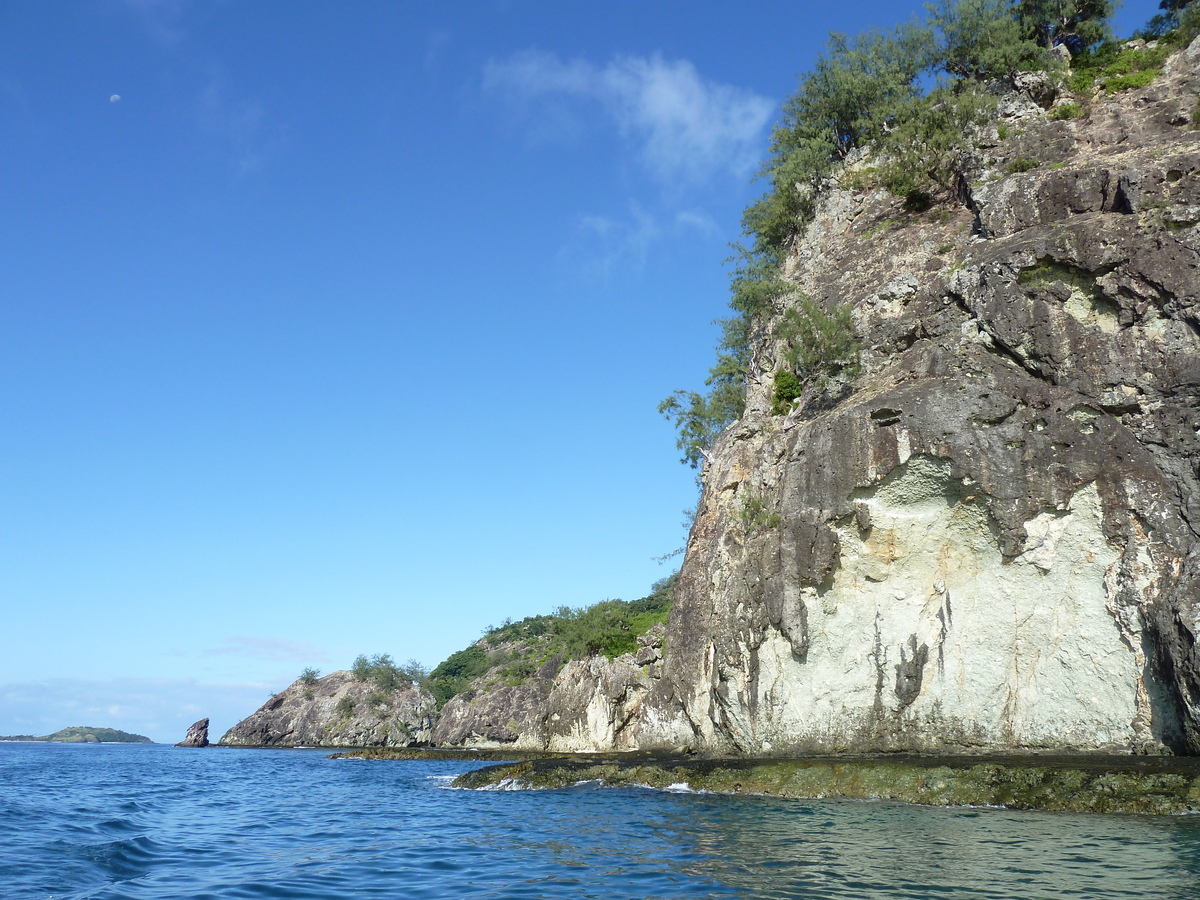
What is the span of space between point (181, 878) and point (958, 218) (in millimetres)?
36304

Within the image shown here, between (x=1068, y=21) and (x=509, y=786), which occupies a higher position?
(x=1068, y=21)

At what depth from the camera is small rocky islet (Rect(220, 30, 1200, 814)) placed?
22.0 metres

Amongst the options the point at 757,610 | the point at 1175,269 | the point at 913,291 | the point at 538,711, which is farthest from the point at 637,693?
the point at 1175,269

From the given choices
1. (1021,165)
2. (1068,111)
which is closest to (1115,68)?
(1068,111)

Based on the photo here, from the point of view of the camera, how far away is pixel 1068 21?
40594 mm

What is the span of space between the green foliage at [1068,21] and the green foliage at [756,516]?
29.6 meters

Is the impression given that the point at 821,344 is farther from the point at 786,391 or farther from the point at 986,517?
the point at 986,517

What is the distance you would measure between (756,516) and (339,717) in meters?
74.5

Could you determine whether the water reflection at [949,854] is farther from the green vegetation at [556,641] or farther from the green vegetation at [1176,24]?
the green vegetation at [1176,24]

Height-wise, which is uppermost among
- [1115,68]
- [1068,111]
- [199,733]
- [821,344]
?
[1115,68]

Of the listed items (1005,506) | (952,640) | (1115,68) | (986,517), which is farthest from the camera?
(1115,68)

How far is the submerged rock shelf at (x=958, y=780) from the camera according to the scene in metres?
17.5

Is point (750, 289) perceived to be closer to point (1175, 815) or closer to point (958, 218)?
point (958, 218)

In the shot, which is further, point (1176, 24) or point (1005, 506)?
point (1176, 24)
